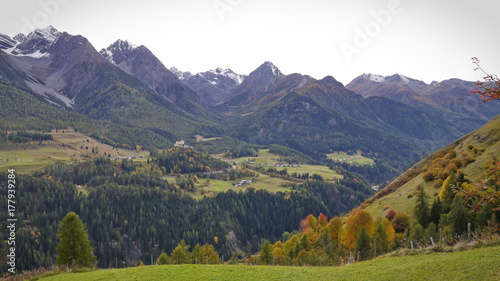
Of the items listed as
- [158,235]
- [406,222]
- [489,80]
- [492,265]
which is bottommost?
[158,235]

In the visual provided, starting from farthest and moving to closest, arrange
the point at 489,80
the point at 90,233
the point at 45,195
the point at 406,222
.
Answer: the point at 45,195, the point at 90,233, the point at 406,222, the point at 489,80

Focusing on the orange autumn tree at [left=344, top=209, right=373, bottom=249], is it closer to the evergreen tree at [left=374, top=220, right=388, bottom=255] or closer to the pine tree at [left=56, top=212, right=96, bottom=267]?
the evergreen tree at [left=374, top=220, right=388, bottom=255]

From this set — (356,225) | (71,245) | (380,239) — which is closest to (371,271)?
(380,239)

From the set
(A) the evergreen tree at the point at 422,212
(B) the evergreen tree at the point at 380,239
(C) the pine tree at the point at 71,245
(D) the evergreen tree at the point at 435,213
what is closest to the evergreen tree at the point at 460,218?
(D) the evergreen tree at the point at 435,213

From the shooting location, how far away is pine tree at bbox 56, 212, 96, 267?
6607 cm

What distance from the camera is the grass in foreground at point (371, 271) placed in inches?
984

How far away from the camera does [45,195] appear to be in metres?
181

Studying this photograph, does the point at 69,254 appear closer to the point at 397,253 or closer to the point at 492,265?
the point at 397,253

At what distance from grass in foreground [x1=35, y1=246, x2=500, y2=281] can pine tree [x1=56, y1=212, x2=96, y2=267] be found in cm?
2117

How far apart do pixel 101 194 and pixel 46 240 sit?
50693 millimetres

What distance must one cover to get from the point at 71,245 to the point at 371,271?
63702 mm

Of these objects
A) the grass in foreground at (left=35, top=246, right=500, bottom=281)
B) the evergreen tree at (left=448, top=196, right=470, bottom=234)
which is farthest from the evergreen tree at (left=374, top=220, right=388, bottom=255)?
the grass in foreground at (left=35, top=246, right=500, bottom=281)

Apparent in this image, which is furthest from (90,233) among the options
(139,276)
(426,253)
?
(426,253)

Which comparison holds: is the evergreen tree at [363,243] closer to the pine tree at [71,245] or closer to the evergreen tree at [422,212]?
the evergreen tree at [422,212]
